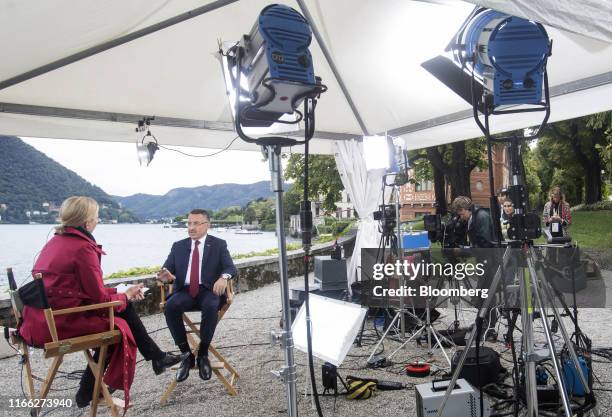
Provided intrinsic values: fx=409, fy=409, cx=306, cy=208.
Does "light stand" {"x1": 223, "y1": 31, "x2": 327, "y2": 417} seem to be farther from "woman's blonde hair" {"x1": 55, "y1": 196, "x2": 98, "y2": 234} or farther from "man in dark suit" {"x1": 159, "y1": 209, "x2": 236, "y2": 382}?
"man in dark suit" {"x1": 159, "y1": 209, "x2": 236, "y2": 382}

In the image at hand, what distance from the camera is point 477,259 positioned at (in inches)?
169

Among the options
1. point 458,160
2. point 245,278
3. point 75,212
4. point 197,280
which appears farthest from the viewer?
point 458,160

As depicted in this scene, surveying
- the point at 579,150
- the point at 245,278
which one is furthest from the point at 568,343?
the point at 579,150

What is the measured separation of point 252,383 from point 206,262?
1023mm

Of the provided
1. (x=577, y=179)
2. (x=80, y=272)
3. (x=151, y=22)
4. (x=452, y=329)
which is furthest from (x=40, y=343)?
(x=577, y=179)

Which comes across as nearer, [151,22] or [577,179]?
[151,22]

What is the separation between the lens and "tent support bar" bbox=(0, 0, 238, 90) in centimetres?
299

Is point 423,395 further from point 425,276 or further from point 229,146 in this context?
point 229,146

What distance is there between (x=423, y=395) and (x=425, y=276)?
2219 millimetres

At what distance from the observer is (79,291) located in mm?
2430

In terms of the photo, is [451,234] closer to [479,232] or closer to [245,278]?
[479,232]

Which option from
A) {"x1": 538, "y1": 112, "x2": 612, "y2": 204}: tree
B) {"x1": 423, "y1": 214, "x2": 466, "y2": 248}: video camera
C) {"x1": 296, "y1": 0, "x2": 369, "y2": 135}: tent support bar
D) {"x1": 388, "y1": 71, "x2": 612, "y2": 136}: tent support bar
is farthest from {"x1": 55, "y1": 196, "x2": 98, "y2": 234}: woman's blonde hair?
{"x1": 538, "y1": 112, "x2": 612, "y2": 204}: tree

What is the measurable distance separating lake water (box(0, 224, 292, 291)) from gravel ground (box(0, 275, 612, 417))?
0.90 m

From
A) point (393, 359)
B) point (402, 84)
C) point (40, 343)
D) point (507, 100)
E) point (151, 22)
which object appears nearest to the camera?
point (507, 100)
